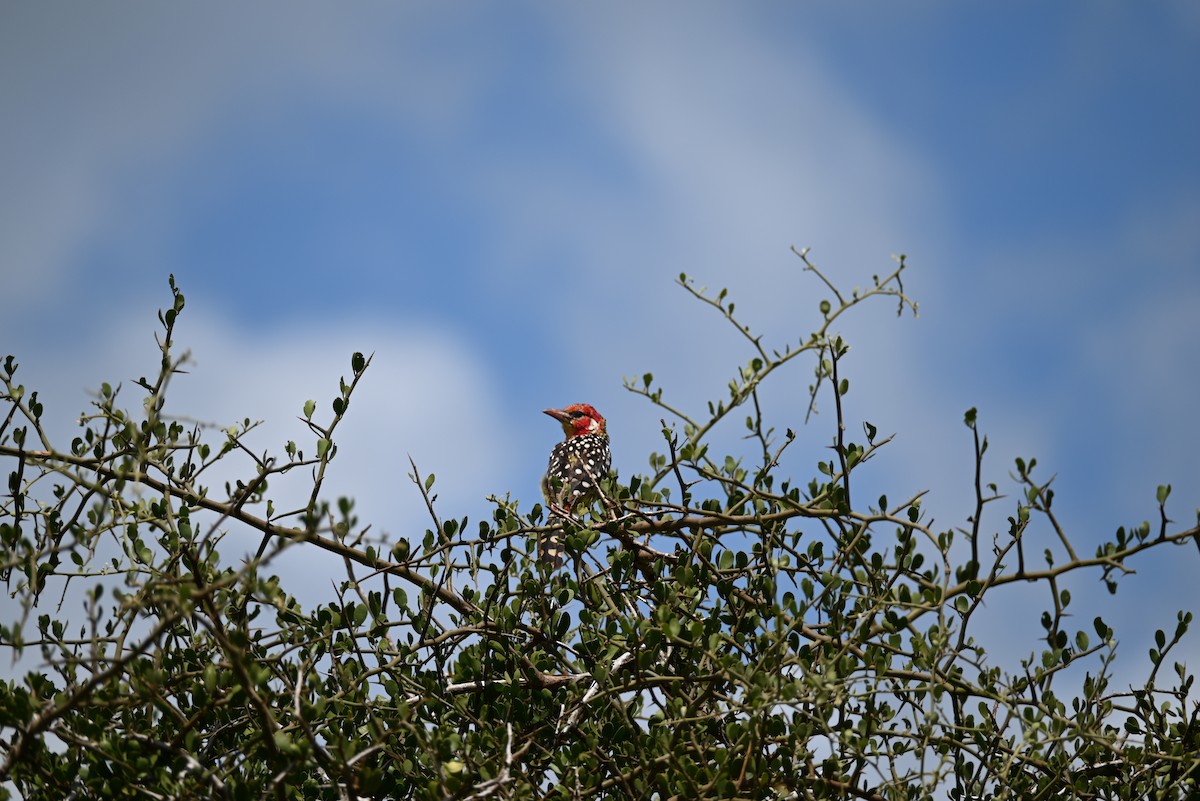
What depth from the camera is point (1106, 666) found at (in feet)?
13.0

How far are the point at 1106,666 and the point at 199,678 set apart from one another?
300 cm

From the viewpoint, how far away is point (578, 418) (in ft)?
28.3

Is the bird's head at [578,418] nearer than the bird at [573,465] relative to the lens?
No

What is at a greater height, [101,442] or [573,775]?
[101,442]

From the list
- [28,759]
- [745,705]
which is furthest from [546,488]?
[28,759]

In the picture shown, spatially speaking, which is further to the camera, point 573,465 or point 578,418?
point 578,418

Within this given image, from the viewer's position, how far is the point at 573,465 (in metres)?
6.97

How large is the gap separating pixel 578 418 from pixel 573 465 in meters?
1.68

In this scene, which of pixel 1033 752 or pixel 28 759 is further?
pixel 1033 752

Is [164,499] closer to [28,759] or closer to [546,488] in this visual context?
[28,759]

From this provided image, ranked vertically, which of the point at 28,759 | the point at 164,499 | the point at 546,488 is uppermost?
the point at 546,488

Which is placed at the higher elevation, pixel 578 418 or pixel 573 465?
pixel 578 418

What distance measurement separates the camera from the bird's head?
8.62 meters

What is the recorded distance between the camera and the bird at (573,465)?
4.42 m
